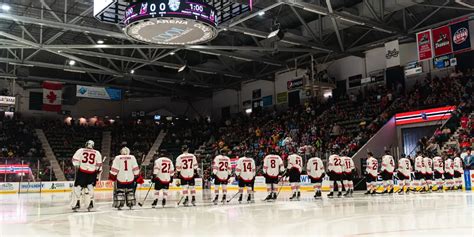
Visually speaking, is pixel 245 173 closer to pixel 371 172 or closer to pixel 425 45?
pixel 371 172

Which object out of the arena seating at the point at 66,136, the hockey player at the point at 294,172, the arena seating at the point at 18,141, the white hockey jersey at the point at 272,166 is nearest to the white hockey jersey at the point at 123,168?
the white hockey jersey at the point at 272,166

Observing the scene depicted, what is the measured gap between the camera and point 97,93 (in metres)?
34.0

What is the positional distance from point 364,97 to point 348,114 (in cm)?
171

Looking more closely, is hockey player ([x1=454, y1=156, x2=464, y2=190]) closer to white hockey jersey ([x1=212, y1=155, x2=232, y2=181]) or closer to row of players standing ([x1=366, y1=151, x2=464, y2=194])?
row of players standing ([x1=366, y1=151, x2=464, y2=194])

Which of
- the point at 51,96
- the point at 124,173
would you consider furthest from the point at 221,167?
the point at 51,96

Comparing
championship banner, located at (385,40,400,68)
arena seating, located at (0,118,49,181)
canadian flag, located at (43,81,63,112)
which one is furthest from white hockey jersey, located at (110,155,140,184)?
canadian flag, located at (43,81,63,112)

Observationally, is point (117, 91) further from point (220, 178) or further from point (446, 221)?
point (446, 221)

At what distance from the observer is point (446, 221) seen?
25.5 feet

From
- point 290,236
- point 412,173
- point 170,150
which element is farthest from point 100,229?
point 170,150

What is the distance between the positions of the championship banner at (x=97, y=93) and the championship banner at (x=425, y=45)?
853 inches

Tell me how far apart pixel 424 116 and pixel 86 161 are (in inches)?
820

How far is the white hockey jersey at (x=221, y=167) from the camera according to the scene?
1524 centimetres

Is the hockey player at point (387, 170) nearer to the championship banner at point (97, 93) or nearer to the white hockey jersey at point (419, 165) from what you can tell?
the white hockey jersey at point (419, 165)

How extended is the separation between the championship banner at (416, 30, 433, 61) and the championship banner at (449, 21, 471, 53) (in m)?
1.11
